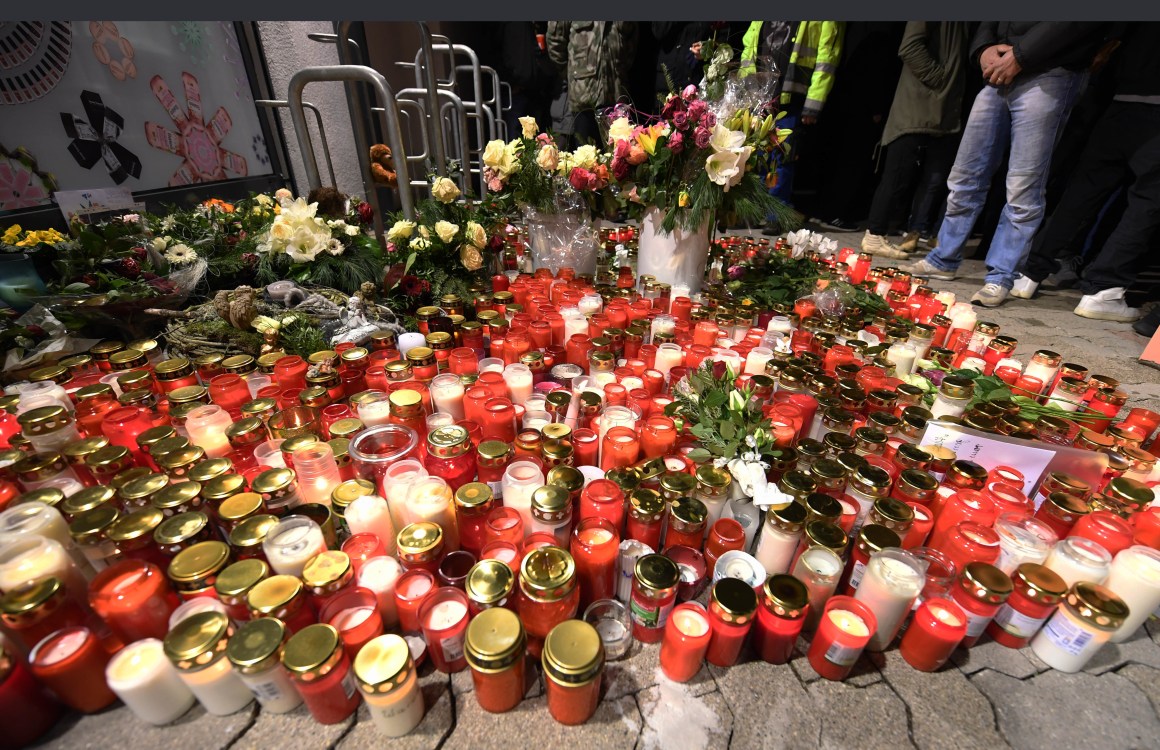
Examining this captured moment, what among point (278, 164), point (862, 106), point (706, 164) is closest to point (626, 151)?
point (706, 164)

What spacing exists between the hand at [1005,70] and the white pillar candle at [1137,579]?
11.3 ft

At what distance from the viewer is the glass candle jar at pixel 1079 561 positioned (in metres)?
1.05

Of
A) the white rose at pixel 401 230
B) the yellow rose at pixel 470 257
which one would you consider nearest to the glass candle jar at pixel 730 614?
the yellow rose at pixel 470 257

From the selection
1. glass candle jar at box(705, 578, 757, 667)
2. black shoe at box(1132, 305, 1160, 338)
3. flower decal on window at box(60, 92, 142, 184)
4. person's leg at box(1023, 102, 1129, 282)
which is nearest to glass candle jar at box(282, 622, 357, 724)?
glass candle jar at box(705, 578, 757, 667)

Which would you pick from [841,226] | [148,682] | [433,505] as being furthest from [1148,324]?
[148,682]

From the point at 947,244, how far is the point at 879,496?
13.0ft

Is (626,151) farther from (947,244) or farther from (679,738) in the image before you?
(947,244)

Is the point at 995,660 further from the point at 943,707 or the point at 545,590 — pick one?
the point at 545,590

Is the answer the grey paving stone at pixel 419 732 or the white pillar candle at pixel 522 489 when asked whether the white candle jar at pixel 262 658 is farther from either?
the white pillar candle at pixel 522 489

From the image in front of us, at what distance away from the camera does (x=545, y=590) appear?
92 centimetres

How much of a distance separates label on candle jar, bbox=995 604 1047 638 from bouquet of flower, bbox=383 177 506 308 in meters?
2.35

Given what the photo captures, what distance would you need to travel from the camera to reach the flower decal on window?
3047 millimetres

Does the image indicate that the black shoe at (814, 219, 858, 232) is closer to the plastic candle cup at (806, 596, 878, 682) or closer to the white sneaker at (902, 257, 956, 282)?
the white sneaker at (902, 257, 956, 282)

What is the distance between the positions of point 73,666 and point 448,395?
1002 millimetres
